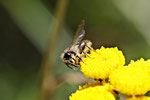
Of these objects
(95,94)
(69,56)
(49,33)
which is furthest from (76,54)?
(49,33)

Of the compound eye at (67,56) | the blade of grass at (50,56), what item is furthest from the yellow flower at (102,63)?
the blade of grass at (50,56)

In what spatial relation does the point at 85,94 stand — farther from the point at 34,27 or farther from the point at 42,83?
the point at 34,27

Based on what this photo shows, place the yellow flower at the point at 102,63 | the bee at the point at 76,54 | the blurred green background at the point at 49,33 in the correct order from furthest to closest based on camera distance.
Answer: the blurred green background at the point at 49,33, the bee at the point at 76,54, the yellow flower at the point at 102,63

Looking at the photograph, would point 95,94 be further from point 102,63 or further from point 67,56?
point 67,56

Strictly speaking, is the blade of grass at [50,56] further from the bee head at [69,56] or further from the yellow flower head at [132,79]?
the yellow flower head at [132,79]

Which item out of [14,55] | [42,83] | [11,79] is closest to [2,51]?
[14,55]

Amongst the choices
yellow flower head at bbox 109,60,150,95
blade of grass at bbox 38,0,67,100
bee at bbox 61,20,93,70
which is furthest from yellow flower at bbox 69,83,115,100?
blade of grass at bbox 38,0,67,100
